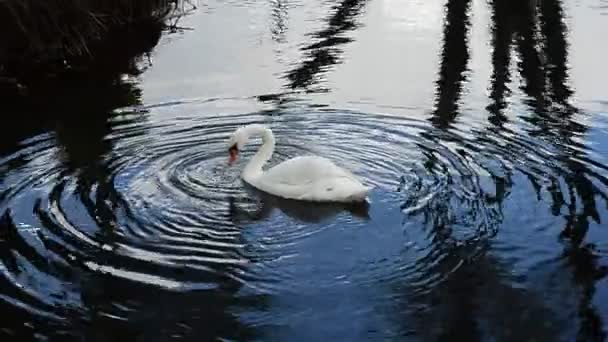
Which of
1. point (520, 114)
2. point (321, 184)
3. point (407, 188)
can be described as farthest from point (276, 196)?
point (520, 114)

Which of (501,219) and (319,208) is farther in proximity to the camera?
(319,208)

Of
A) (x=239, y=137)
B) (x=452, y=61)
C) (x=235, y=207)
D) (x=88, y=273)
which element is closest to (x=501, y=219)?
(x=235, y=207)

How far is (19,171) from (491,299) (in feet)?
15.8

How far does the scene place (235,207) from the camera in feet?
27.5

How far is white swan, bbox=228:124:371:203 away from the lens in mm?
8266

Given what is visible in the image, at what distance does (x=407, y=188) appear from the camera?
28.2 ft

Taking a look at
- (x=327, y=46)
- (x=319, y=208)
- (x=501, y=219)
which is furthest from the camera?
(x=327, y=46)

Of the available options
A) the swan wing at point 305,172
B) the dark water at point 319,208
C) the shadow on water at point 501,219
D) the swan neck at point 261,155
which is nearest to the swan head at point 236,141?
the swan neck at point 261,155

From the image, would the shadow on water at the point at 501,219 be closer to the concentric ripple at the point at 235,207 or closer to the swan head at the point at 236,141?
the concentric ripple at the point at 235,207

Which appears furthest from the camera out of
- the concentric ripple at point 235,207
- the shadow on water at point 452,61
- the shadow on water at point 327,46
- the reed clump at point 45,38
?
the reed clump at point 45,38

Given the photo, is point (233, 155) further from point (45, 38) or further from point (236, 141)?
point (45, 38)

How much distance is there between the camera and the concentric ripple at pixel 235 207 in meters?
7.06

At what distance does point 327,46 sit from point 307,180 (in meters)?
6.67

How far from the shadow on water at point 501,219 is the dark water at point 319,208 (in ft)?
0.07
